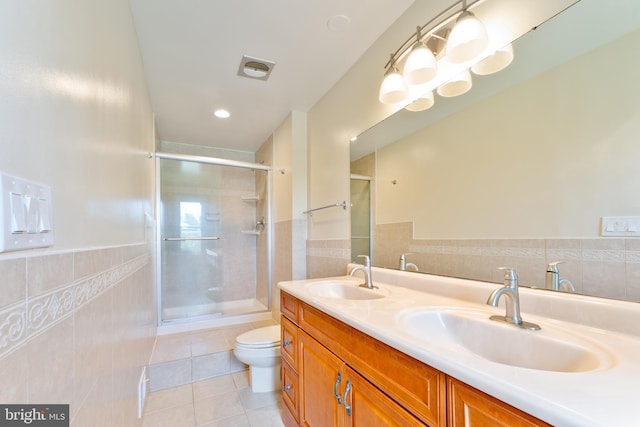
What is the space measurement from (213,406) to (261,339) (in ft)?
1.58

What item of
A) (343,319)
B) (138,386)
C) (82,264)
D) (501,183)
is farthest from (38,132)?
(138,386)

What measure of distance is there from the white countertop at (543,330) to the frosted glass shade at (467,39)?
3.11ft

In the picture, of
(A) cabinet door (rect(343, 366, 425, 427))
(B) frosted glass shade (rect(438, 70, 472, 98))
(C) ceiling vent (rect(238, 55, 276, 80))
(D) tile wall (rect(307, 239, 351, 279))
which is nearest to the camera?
(A) cabinet door (rect(343, 366, 425, 427))

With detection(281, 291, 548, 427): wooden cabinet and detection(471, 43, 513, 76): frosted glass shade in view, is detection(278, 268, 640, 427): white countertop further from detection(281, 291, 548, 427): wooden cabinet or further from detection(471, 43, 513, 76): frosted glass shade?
detection(471, 43, 513, 76): frosted glass shade

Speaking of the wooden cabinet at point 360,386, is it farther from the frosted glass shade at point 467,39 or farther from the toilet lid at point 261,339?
the frosted glass shade at point 467,39

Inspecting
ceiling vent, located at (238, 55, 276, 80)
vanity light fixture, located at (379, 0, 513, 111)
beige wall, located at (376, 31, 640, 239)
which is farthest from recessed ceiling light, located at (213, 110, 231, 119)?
beige wall, located at (376, 31, 640, 239)

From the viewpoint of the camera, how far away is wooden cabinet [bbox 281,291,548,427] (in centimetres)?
57

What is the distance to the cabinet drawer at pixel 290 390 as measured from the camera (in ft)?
4.59

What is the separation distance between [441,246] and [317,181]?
128cm

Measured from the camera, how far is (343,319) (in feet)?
3.14

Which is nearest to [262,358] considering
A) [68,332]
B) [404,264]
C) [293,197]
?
[404,264]

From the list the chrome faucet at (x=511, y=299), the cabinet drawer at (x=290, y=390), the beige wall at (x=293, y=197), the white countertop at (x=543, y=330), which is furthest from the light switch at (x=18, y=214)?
the beige wall at (x=293, y=197)

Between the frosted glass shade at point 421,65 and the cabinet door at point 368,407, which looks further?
Answer: the frosted glass shade at point 421,65

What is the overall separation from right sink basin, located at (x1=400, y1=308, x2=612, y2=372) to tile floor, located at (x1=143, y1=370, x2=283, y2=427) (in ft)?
4.17
